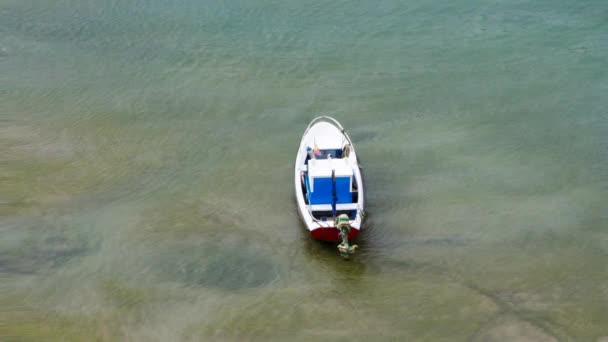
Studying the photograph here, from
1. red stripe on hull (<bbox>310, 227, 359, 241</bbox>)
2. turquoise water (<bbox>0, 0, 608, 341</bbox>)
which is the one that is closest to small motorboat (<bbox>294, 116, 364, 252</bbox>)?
red stripe on hull (<bbox>310, 227, 359, 241</bbox>)

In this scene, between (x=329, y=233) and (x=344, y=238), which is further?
(x=329, y=233)

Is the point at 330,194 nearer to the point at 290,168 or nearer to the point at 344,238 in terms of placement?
the point at 344,238

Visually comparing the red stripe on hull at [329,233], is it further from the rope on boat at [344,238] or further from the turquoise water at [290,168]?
the turquoise water at [290,168]

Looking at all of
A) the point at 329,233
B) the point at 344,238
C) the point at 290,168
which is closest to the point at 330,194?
the point at 329,233

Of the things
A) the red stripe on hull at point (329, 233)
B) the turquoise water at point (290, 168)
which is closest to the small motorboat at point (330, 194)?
the red stripe on hull at point (329, 233)

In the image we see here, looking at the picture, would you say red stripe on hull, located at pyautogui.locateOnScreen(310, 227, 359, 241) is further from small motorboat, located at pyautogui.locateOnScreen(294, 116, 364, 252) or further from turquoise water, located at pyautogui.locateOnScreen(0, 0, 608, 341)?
turquoise water, located at pyautogui.locateOnScreen(0, 0, 608, 341)

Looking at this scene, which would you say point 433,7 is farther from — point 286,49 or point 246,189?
point 246,189

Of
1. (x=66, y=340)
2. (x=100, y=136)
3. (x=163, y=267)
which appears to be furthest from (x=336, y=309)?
(x=100, y=136)
